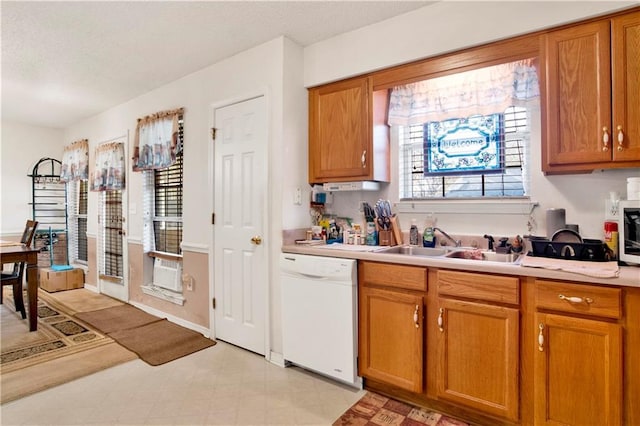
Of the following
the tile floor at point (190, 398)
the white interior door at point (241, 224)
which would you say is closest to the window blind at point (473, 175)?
the white interior door at point (241, 224)

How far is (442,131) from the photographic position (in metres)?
2.67

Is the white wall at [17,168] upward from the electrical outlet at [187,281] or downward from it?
upward

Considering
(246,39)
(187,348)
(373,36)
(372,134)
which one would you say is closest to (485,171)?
(372,134)

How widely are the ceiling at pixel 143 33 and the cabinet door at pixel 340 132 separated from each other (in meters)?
0.45

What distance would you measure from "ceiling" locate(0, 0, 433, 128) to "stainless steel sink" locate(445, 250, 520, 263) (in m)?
1.62

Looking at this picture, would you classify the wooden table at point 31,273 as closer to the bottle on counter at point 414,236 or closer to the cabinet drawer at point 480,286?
the bottle on counter at point 414,236

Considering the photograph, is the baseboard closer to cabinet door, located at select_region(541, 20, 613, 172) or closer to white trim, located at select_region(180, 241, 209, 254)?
white trim, located at select_region(180, 241, 209, 254)

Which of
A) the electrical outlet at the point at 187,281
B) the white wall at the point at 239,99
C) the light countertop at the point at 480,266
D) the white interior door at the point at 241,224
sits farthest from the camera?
the electrical outlet at the point at 187,281

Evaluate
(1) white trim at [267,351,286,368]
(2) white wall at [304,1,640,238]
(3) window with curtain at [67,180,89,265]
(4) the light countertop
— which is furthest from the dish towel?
(3) window with curtain at [67,180,89,265]

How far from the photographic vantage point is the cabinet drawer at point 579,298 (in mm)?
1527

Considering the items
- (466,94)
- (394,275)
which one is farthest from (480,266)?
(466,94)

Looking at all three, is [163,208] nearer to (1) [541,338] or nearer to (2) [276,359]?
(2) [276,359]

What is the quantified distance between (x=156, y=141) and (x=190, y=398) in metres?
2.62

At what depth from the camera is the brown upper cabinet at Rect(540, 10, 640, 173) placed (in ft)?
5.70
